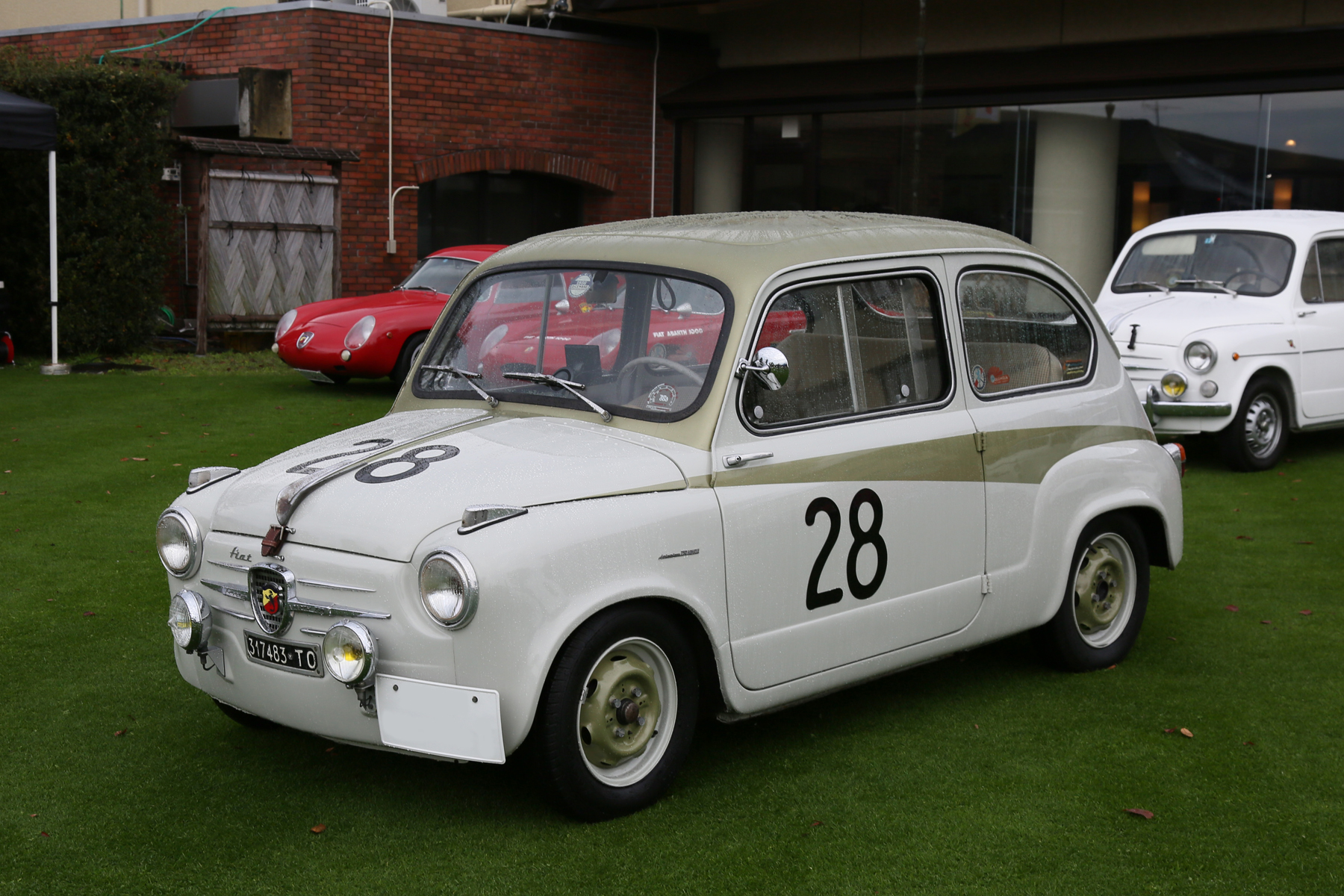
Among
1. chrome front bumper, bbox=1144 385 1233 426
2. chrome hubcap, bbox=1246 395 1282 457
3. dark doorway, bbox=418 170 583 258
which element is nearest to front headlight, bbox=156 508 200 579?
chrome front bumper, bbox=1144 385 1233 426

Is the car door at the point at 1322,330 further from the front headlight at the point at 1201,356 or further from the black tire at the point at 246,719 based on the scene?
the black tire at the point at 246,719

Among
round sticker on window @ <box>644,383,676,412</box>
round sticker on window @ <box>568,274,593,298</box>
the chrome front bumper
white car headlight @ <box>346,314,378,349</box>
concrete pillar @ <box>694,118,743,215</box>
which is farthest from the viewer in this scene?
concrete pillar @ <box>694,118,743,215</box>

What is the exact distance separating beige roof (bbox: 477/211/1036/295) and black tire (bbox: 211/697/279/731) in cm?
187

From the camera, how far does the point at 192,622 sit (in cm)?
406

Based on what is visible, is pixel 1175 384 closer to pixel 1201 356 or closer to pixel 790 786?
pixel 1201 356

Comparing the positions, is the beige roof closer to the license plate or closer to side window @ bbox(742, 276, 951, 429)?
side window @ bbox(742, 276, 951, 429)

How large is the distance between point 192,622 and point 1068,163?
14.9 meters

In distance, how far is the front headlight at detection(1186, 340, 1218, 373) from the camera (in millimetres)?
9828

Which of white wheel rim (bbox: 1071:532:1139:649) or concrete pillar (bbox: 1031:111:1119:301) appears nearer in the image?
white wheel rim (bbox: 1071:532:1139:649)

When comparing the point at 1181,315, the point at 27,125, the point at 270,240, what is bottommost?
the point at 1181,315

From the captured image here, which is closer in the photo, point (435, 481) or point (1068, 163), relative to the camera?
point (435, 481)

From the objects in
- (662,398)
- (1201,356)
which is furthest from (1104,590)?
(1201,356)

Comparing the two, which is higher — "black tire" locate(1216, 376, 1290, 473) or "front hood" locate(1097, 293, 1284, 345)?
"front hood" locate(1097, 293, 1284, 345)

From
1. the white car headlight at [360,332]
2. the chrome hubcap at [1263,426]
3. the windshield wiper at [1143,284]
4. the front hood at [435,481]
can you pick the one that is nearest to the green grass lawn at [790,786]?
the front hood at [435,481]
